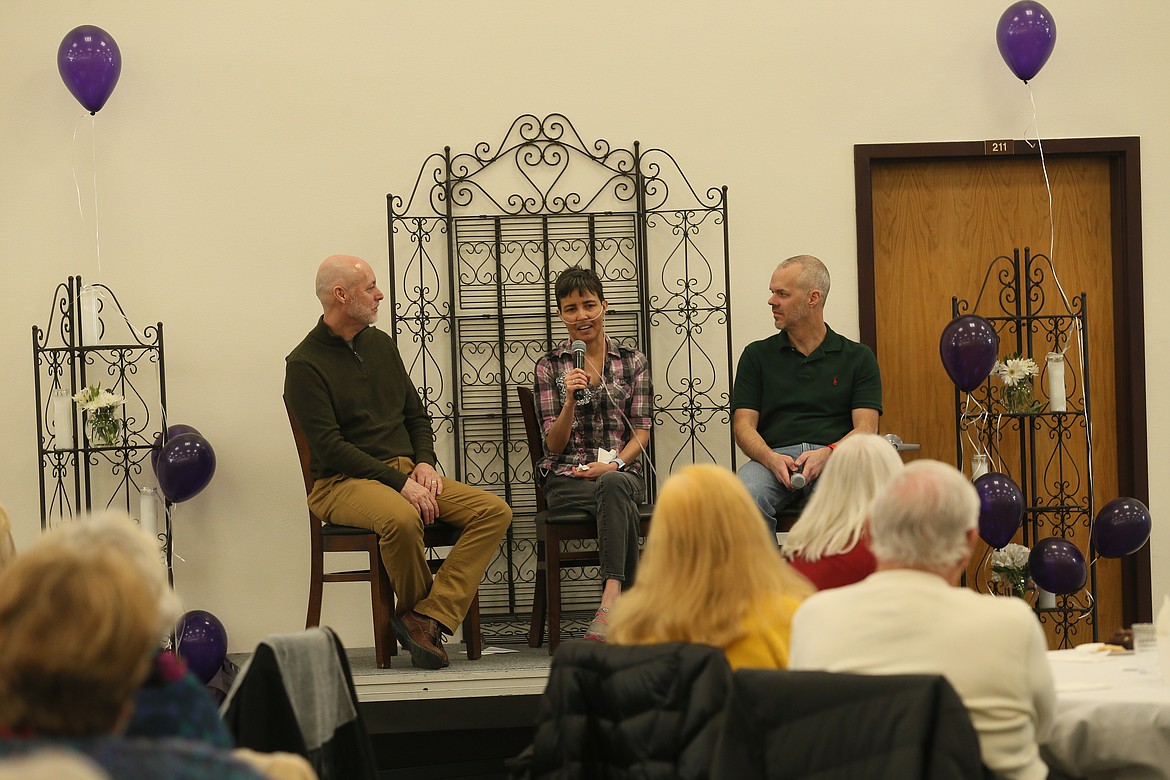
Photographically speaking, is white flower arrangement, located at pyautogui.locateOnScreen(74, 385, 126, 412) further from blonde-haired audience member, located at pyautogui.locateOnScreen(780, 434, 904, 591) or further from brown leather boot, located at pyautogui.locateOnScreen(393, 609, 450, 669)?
blonde-haired audience member, located at pyautogui.locateOnScreen(780, 434, 904, 591)

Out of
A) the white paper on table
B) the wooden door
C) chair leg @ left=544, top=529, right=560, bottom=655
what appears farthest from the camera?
the wooden door

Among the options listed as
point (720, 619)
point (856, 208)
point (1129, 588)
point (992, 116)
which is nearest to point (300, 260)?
point (856, 208)

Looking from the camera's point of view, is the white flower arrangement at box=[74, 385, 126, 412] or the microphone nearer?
the microphone

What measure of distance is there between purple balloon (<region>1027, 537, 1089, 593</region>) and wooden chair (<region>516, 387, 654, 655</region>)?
4.91ft

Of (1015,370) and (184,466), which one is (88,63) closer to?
(184,466)

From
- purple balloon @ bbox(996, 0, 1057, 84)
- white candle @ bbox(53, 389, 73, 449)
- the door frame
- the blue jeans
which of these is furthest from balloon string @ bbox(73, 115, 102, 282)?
purple balloon @ bbox(996, 0, 1057, 84)

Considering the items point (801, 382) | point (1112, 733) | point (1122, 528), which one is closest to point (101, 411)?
point (801, 382)

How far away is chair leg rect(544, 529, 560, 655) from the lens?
411 cm

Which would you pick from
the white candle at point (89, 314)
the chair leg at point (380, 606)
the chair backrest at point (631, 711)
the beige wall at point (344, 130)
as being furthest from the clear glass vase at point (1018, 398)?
the white candle at point (89, 314)

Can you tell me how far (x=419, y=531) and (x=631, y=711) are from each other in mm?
2113

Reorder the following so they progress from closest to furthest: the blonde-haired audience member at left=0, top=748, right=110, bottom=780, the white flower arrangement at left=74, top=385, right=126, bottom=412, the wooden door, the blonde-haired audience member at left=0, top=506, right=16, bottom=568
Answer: the blonde-haired audience member at left=0, top=748, right=110, bottom=780
the blonde-haired audience member at left=0, top=506, right=16, bottom=568
the white flower arrangement at left=74, top=385, right=126, bottom=412
the wooden door

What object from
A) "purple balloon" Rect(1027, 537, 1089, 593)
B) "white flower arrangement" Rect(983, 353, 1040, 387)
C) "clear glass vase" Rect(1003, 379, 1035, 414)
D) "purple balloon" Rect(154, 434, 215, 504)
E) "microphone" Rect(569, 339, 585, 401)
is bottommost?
"purple balloon" Rect(1027, 537, 1089, 593)

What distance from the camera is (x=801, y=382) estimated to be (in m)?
4.49

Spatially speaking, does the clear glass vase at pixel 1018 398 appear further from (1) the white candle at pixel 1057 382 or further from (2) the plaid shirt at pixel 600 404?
(2) the plaid shirt at pixel 600 404
